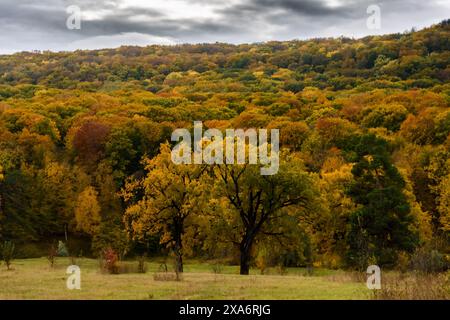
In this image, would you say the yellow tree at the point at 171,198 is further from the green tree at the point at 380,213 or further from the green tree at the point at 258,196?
the green tree at the point at 380,213

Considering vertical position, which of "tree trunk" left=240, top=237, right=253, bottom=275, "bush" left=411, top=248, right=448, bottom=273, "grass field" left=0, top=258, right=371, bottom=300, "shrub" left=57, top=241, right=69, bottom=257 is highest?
"grass field" left=0, top=258, right=371, bottom=300

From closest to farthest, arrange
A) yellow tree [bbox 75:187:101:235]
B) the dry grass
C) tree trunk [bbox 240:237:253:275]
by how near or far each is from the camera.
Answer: the dry grass → tree trunk [bbox 240:237:253:275] → yellow tree [bbox 75:187:101:235]

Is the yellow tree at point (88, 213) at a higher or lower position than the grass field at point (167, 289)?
lower

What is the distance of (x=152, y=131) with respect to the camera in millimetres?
88625

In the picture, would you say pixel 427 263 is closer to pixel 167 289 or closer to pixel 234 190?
pixel 167 289

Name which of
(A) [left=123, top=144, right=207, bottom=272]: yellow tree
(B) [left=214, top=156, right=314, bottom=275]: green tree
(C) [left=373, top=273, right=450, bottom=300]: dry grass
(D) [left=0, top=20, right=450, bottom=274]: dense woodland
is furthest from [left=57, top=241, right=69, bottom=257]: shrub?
(C) [left=373, top=273, right=450, bottom=300]: dry grass

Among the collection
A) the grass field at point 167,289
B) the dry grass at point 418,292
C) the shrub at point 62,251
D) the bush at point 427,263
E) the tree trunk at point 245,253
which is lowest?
the shrub at point 62,251

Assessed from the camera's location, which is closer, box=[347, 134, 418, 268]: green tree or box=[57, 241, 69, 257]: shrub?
box=[347, 134, 418, 268]: green tree

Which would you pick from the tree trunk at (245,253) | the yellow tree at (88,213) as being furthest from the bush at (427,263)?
the yellow tree at (88,213)

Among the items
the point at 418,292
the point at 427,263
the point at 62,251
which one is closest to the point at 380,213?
the point at 427,263

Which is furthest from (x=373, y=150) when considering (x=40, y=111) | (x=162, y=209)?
(x=40, y=111)

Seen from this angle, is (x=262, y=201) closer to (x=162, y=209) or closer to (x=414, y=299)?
(x=162, y=209)

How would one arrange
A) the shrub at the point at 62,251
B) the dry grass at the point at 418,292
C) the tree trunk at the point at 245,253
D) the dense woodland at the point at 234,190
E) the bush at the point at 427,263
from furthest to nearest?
the shrub at the point at 62,251, the dense woodland at the point at 234,190, the tree trunk at the point at 245,253, the bush at the point at 427,263, the dry grass at the point at 418,292

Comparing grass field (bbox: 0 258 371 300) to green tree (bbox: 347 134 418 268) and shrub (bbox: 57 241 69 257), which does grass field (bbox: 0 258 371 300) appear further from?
shrub (bbox: 57 241 69 257)
